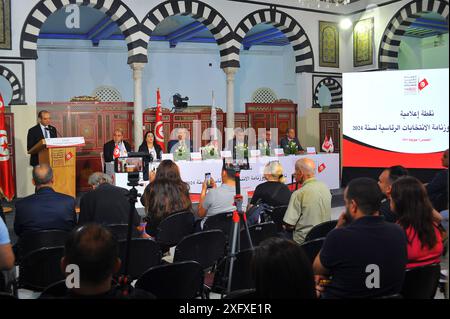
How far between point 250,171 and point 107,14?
13.1ft

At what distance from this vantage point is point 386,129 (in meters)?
4.63

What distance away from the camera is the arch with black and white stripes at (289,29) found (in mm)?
10328

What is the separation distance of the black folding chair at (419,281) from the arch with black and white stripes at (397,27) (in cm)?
870

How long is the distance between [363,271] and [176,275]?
0.87 metres

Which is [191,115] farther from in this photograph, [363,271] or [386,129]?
[363,271]

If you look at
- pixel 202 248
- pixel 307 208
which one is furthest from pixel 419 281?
pixel 307 208

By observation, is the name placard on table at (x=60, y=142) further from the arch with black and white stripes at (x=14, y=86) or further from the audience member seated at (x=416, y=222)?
the audience member seated at (x=416, y=222)

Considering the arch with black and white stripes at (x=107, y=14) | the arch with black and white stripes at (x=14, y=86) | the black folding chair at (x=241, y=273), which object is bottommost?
the black folding chair at (x=241, y=273)

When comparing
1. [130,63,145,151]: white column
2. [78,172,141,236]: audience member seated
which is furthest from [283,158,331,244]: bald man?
[130,63,145,151]: white column

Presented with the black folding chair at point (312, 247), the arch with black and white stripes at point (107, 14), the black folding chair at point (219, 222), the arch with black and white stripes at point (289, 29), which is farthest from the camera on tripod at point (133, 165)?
the arch with black and white stripes at point (289, 29)

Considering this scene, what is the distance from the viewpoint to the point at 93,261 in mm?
1699

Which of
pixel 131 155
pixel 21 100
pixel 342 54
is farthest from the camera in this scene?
pixel 342 54

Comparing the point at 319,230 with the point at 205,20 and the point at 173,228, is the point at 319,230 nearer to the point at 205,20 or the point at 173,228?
the point at 173,228
